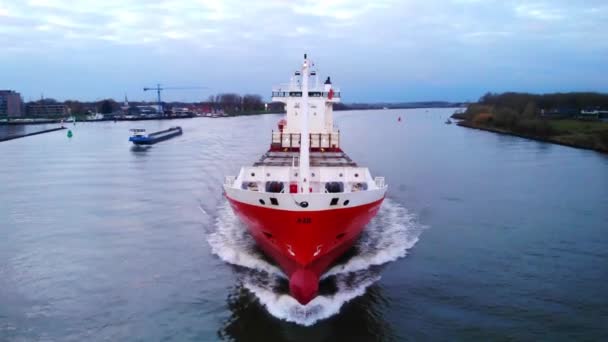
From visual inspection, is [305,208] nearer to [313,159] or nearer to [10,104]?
[313,159]

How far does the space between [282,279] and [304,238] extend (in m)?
1.88

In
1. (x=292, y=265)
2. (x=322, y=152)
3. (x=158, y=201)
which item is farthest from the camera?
(x=158, y=201)

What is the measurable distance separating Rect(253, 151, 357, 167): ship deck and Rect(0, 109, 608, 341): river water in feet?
8.29

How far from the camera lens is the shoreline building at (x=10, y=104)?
363 ft

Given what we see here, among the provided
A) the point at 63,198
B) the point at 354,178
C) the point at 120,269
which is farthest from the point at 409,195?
the point at 63,198

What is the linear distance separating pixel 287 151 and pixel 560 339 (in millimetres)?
12156

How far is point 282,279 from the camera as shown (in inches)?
494

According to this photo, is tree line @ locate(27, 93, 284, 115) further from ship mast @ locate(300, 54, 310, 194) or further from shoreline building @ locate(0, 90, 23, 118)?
ship mast @ locate(300, 54, 310, 194)

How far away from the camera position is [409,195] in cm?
2262

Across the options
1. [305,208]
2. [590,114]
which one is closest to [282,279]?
[305,208]

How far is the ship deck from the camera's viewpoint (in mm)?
16000

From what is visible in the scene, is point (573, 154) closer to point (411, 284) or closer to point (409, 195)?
point (409, 195)

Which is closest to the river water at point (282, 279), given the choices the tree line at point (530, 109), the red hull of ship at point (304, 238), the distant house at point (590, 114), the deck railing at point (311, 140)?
the red hull of ship at point (304, 238)

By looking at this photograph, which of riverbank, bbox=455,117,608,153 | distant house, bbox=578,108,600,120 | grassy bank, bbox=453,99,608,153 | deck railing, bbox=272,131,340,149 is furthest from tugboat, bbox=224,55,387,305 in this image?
distant house, bbox=578,108,600,120
